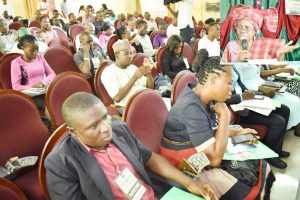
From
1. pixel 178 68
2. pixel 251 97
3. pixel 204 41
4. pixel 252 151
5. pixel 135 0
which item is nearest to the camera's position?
pixel 252 151

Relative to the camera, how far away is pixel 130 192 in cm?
129

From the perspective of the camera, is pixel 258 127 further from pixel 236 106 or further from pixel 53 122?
pixel 53 122

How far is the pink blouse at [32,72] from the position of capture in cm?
291

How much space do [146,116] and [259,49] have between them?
79cm

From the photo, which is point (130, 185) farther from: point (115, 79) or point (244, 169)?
point (115, 79)

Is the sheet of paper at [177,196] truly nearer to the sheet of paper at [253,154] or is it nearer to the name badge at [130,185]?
the name badge at [130,185]

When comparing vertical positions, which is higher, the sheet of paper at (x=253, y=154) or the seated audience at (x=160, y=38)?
the seated audience at (x=160, y=38)

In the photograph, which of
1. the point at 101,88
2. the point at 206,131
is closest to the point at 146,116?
the point at 206,131

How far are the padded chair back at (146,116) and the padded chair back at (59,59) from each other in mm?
2160

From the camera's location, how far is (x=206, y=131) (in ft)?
5.12

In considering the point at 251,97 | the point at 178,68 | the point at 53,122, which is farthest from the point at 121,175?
the point at 178,68

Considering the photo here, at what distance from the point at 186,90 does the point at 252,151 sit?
53cm

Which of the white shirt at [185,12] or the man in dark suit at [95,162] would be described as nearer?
the man in dark suit at [95,162]

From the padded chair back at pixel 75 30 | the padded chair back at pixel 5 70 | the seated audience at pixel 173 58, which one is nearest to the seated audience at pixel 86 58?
the padded chair back at pixel 5 70
